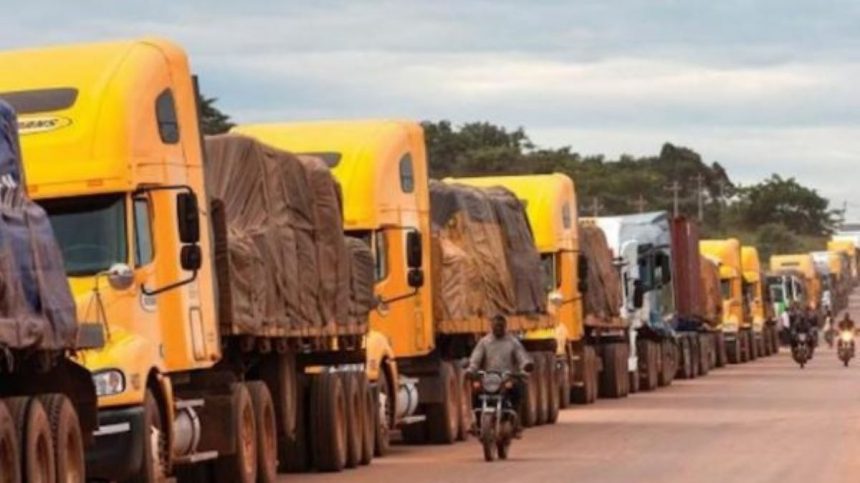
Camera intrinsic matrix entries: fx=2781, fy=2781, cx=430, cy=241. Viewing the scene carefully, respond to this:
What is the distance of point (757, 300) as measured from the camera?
8500cm

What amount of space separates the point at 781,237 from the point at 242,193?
575 feet

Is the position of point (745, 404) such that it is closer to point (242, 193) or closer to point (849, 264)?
point (242, 193)

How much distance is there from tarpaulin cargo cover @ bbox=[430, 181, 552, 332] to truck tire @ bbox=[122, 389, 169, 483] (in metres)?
12.3

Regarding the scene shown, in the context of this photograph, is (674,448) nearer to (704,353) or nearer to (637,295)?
(637,295)

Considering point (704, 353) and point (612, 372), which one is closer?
point (612, 372)

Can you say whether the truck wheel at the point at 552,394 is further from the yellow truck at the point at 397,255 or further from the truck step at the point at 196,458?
the truck step at the point at 196,458

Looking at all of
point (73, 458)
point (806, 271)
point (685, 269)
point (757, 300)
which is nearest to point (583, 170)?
point (806, 271)

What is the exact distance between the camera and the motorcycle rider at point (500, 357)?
29.3 metres

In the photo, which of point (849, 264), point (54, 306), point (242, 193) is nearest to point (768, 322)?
point (242, 193)

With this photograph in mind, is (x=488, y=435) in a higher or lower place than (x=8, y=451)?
lower

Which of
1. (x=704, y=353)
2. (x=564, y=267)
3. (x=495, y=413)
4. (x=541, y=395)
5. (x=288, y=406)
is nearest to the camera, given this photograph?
(x=288, y=406)

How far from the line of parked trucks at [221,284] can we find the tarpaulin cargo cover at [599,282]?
565 centimetres

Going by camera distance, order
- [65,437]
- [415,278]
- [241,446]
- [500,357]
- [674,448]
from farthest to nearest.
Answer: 1. [415,278]
2. [674,448]
3. [500,357]
4. [241,446]
5. [65,437]

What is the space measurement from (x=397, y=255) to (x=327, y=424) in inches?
172
